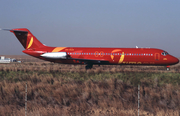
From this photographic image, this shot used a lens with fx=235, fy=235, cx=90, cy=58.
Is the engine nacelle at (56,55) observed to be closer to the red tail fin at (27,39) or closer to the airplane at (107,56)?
the airplane at (107,56)

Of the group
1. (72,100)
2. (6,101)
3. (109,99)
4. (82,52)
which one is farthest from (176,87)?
(82,52)

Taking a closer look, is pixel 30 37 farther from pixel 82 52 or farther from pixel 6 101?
pixel 6 101

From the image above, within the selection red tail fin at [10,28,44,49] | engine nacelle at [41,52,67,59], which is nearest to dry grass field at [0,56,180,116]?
engine nacelle at [41,52,67,59]

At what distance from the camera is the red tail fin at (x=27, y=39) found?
117 feet

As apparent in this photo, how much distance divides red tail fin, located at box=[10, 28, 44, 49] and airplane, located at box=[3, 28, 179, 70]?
531 mm

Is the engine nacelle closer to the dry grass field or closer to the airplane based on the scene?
the airplane

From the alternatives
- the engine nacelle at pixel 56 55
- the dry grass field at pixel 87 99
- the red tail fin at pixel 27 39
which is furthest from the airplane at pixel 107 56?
the dry grass field at pixel 87 99

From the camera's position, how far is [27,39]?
3581cm

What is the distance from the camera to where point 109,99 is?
1353 centimetres

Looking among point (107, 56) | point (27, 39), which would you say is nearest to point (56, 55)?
point (27, 39)

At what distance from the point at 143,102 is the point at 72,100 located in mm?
4022

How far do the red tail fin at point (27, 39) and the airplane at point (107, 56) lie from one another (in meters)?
0.53

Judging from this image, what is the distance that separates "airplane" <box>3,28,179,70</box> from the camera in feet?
106

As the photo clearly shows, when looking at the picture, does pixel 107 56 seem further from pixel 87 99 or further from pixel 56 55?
pixel 87 99
